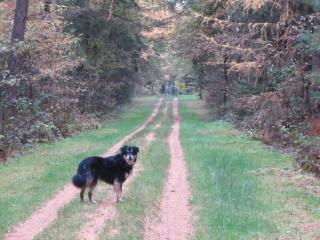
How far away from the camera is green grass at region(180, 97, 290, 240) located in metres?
8.88

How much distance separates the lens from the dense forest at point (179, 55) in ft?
64.5

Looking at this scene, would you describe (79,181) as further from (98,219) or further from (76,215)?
(98,219)

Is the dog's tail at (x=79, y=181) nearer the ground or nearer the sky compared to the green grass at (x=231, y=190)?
nearer the sky

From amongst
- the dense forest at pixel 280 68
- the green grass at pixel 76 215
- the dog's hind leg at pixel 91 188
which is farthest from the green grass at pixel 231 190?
the dog's hind leg at pixel 91 188

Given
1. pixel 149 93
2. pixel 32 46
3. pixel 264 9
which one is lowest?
pixel 149 93

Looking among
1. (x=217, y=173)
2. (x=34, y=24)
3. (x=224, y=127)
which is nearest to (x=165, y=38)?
(x=224, y=127)

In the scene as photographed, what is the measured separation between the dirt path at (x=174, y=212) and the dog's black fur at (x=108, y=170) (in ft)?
3.40

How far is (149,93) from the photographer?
97.5 metres

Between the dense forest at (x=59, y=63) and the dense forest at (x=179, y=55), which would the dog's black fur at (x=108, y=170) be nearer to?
the dense forest at (x=179, y=55)

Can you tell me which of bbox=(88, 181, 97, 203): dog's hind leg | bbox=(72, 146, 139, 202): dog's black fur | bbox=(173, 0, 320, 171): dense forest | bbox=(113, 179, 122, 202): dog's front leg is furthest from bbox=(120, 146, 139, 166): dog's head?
bbox=(173, 0, 320, 171): dense forest

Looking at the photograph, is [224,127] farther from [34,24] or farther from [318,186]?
[318,186]

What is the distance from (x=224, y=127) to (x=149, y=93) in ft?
214

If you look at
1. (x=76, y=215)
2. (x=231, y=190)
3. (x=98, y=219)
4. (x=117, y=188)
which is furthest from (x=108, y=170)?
(x=231, y=190)

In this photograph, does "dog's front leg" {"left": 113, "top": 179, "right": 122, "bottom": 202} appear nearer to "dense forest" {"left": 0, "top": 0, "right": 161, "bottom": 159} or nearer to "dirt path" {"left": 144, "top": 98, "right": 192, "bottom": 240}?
"dirt path" {"left": 144, "top": 98, "right": 192, "bottom": 240}
